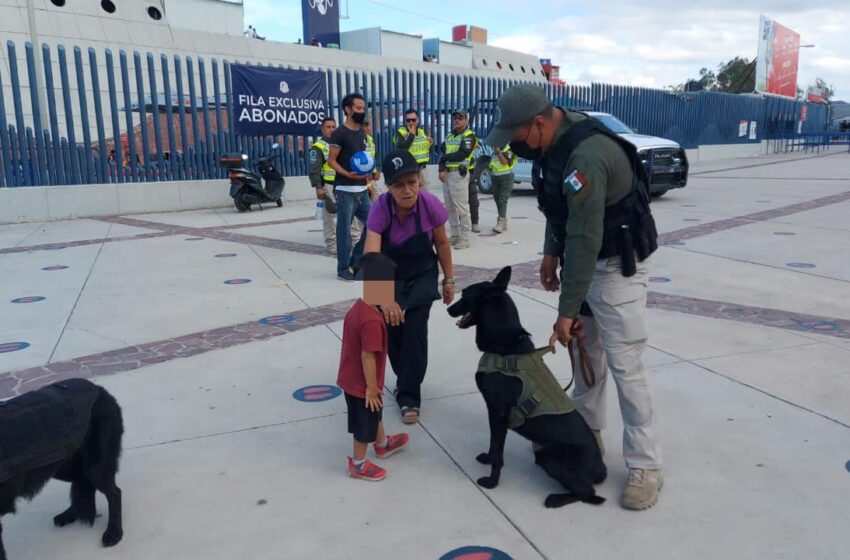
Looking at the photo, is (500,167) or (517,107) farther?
(500,167)

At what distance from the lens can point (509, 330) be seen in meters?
2.80

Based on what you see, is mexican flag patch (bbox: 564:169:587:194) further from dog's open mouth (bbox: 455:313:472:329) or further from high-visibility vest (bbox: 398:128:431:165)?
high-visibility vest (bbox: 398:128:431:165)

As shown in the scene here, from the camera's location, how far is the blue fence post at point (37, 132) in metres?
10.6

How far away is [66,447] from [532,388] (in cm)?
178

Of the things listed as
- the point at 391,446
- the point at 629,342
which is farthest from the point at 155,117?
the point at 629,342

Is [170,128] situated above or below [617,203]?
above

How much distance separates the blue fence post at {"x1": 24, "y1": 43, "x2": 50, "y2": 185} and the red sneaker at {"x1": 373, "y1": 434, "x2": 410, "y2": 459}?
10.3m

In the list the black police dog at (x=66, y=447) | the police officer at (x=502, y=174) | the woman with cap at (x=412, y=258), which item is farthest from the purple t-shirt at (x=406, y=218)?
the police officer at (x=502, y=174)

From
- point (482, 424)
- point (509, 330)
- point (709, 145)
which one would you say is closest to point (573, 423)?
point (509, 330)

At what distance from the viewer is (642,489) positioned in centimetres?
268

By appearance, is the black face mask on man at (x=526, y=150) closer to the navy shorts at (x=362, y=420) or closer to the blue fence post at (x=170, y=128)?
the navy shorts at (x=362, y=420)

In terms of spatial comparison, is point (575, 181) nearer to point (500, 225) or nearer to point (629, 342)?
point (629, 342)

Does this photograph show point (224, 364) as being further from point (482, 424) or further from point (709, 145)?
point (709, 145)

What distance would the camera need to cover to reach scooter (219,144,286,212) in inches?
474
